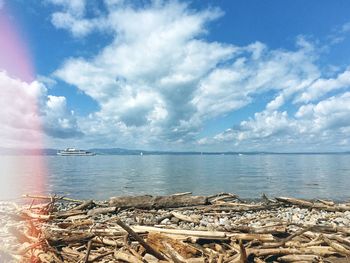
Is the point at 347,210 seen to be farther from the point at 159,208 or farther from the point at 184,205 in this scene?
the point at 159,208

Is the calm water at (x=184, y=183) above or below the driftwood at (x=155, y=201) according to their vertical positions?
below

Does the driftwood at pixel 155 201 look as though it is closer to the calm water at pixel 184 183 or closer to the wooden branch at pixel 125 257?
the wooden branch at pixel 125 257

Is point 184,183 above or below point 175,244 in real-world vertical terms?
below

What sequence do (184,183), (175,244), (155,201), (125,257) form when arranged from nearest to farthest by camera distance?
(125,257) < (175,244) < (155,201) < (184,183)

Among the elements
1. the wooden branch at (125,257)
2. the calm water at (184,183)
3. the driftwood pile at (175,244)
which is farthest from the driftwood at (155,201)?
the calm water at (184,183)

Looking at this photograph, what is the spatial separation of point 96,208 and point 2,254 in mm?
10919

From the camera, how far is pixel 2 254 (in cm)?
1019

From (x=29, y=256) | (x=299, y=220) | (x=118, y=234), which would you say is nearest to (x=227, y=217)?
(x=299, y=220)

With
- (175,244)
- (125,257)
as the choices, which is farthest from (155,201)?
(125,257)

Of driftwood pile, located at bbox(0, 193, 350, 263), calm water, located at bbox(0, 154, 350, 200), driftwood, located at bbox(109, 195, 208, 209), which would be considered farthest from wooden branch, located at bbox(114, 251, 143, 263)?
calm water, located at bbox(0, 154, 350, 200)

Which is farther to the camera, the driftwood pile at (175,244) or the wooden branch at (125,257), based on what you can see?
the driftwood pile at (175,244)

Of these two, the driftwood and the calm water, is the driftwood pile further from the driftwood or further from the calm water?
the calm water

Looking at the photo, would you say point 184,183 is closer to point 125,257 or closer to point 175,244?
point 175,244

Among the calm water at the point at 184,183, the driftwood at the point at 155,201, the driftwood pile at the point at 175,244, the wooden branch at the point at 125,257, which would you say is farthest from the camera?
the calm water at the point at 184,183
